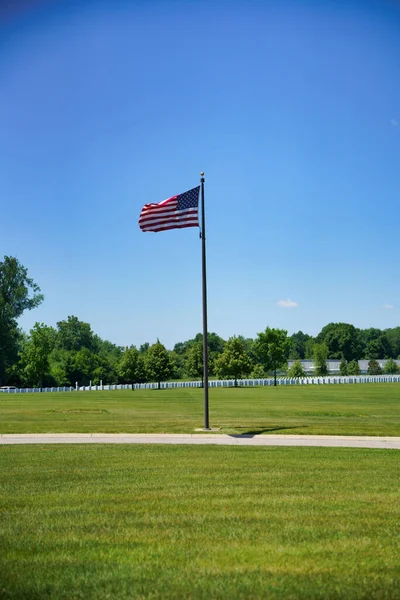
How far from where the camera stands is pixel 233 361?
78.6 metres

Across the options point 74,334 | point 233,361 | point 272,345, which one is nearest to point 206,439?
point 233,361

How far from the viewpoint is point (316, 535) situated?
6.48 meters

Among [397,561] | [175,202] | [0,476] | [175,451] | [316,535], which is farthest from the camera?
[175,202]

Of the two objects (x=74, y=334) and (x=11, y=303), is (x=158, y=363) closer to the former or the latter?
(x=11, y=303)

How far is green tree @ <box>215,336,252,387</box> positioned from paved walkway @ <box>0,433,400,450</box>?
61.5 m

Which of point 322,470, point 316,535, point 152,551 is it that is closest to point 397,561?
point 316,535

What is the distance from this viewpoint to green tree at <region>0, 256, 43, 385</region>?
270 ft

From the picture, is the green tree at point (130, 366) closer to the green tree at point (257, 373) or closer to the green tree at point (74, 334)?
the green tree at point (257, 373)

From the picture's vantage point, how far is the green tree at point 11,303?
270 feet

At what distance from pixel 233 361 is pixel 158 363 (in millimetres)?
9840

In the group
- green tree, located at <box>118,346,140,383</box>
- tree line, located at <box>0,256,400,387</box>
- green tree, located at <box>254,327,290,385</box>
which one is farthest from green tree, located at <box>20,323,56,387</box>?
green tree, located at <box>254,327,290,385</box>

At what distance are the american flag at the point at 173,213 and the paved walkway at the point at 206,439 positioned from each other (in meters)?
6.58

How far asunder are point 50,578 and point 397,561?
3.17 meters

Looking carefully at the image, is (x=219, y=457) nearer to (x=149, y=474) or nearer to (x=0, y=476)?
(x=149, y=474)
